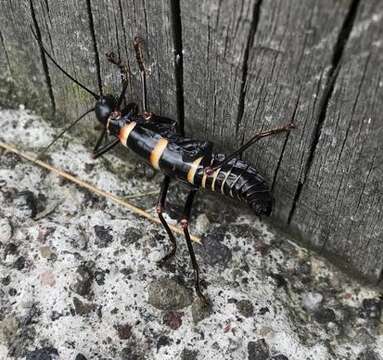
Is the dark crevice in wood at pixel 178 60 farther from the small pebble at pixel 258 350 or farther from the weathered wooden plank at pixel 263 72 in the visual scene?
the small pebble at pixel 258 350

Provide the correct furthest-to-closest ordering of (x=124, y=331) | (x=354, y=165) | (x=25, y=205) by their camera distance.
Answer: (x=25, y=205)
(x=124, y=331)
(x=354, y=165)

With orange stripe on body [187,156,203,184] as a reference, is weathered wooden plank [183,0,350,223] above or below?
above

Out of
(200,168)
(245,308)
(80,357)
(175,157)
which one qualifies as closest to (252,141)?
(200,168)

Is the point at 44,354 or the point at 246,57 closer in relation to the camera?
the point at 246,57

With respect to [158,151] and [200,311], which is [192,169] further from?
[200,311]

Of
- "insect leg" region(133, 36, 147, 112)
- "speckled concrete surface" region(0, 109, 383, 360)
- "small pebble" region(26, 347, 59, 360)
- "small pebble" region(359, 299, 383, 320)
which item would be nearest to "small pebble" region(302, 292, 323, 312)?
"speckled concrete surface" region(0, 109, 383, 360)

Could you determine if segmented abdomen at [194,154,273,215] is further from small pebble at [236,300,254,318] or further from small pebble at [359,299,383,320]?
small pebble at [359,299,383,320]
